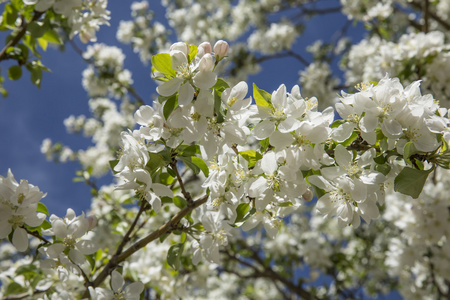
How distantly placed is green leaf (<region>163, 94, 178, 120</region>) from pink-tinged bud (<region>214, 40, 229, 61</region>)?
218 mm

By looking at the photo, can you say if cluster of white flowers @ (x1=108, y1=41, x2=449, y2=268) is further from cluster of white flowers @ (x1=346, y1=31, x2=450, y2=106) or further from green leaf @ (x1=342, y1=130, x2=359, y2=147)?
cluster of white flowers @ (x1=346, y1=31, x2=450, y2=106)

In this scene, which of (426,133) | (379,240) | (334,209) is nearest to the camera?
(426,133)

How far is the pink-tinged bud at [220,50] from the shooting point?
124 cm

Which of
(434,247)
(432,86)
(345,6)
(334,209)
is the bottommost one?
(434,247)

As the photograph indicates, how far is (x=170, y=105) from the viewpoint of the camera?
1.17 meters

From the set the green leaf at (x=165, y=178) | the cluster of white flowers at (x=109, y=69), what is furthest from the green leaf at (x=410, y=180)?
the cluster of white flowers at (x=109, y=69)

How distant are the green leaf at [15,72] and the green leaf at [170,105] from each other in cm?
175

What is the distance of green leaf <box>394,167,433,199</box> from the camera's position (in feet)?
3.61

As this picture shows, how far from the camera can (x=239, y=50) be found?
5688 millimetres

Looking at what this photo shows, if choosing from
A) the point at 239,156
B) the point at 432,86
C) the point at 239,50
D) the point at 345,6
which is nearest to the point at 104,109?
the point at 239,50

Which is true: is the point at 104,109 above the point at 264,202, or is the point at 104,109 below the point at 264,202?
above

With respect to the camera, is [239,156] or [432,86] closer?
[239,156]

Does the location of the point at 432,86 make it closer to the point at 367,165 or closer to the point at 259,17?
the point at 367,165

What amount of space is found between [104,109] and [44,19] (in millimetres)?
5781
